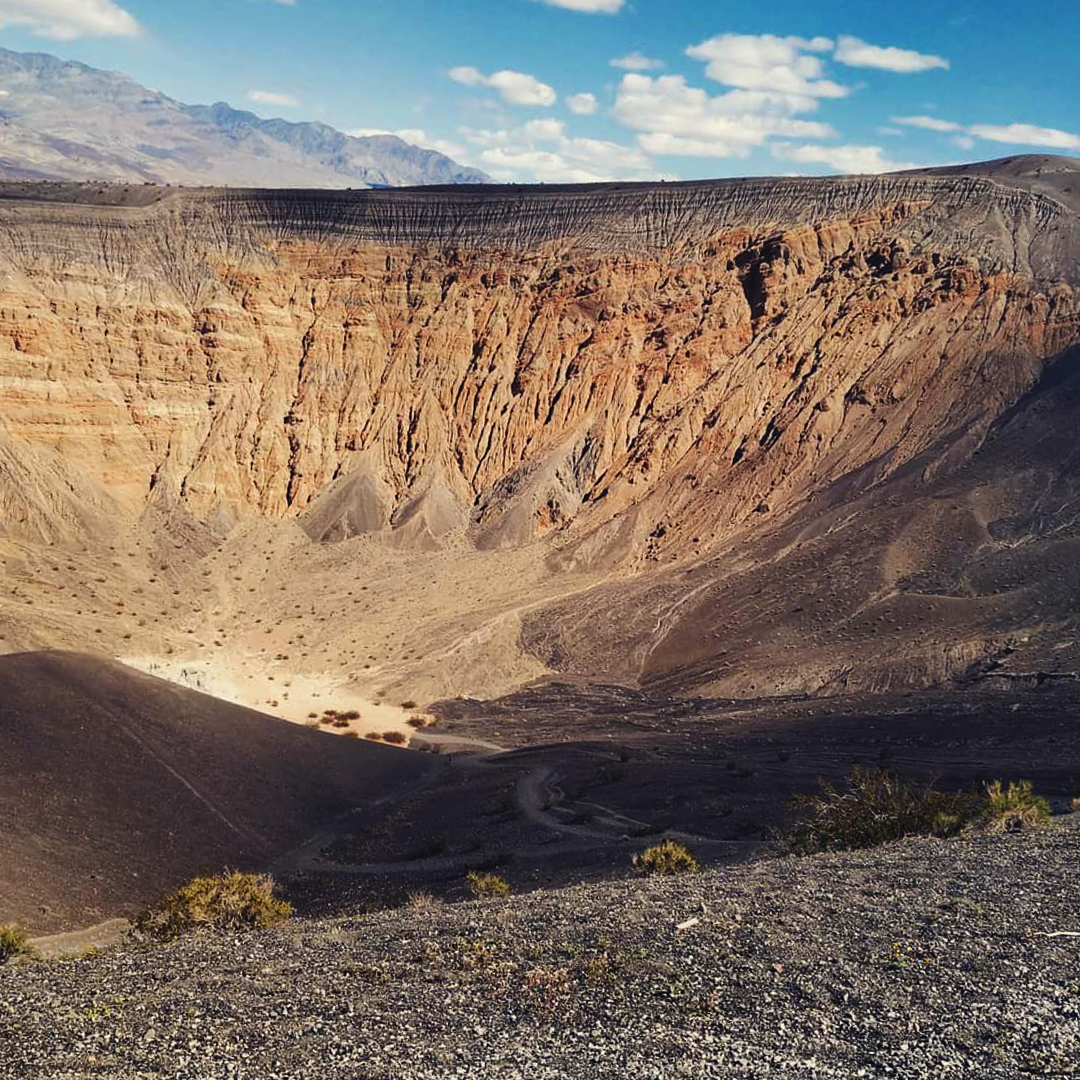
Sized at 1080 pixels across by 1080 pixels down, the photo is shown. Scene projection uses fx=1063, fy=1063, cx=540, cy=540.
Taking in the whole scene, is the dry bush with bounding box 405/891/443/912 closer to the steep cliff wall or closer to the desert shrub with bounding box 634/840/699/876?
the desert shrub with bounding box 634/840/699/876

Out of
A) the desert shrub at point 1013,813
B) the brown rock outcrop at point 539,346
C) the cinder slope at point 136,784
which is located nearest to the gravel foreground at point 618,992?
the desert shrub at point 1013,813

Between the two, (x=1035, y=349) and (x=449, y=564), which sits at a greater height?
(x=1035, y=349)

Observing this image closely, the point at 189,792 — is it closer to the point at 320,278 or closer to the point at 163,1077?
the point at 163,1077

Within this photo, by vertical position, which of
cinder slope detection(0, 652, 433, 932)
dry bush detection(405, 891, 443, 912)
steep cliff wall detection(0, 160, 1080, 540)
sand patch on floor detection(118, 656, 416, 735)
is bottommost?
sand patch on floor detection(118, 656, 416, 735)

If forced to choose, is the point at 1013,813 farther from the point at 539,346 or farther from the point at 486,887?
the point at 539,346

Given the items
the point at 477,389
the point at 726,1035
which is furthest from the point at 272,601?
the point at 726,1035

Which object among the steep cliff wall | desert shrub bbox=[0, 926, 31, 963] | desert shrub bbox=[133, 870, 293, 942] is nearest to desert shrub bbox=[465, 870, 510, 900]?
desert shrub bbox=[133, 870, 293, 942]
